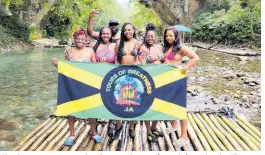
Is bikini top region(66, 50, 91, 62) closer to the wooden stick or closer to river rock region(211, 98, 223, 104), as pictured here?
the wooden stick

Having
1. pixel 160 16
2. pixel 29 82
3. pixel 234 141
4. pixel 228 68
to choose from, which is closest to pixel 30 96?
pixel 29 82

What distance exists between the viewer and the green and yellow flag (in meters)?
3.86

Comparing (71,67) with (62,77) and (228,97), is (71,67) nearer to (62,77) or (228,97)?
(62,77)

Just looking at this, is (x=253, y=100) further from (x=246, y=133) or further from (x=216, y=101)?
(x=246, y=133)

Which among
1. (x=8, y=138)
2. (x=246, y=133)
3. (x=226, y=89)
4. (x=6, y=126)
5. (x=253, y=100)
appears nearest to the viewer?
(x=246, y=133)

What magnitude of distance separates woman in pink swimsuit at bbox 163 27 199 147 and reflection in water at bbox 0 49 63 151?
2.49m

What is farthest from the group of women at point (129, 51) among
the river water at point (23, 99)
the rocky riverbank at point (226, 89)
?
the rocky riverbank at point (226, 89)

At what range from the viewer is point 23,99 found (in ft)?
24.6

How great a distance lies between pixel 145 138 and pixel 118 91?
820mm

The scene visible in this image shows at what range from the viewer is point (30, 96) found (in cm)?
780

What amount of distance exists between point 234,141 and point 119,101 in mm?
1607

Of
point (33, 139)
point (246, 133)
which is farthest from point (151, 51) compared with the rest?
point (33, 139)
